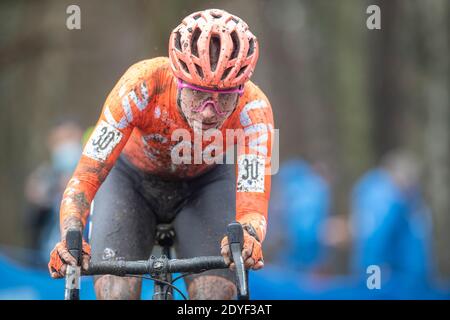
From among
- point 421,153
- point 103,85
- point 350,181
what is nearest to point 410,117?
point 350,181

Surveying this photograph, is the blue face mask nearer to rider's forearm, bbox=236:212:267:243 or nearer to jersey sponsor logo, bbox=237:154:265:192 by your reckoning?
jersey sponsor logo, bbox=237:154:265:192

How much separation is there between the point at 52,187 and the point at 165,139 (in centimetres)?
688

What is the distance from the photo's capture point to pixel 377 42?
20797mm

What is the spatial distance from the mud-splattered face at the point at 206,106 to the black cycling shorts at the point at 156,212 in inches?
32.2

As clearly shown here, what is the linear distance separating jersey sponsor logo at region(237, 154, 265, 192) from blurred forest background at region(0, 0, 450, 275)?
24.1ft

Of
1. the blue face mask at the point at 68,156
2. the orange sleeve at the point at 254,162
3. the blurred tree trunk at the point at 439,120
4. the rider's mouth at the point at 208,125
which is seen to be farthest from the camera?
the blurred tree trunk at the point at 439,120

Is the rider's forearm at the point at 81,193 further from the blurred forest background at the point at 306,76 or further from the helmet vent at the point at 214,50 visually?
the blurred forest background at the point at 306,76

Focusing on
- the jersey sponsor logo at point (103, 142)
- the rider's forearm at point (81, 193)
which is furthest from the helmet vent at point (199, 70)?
the rider's forearm at point (81, 193)

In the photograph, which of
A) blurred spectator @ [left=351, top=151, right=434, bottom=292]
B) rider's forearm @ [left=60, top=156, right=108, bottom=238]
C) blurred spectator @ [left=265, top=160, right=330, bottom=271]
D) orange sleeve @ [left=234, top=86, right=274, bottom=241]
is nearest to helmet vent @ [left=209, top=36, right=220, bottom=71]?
orange sleeve @ [left=234, top=86, right=274, bottom=241]

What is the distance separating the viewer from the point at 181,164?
22.5 ft

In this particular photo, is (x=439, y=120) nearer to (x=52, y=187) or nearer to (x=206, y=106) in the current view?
(x=52, y=187)

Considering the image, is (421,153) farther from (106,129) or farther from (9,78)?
(106,129)

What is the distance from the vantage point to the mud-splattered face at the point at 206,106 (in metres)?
6.12

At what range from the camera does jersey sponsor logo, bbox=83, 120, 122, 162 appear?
628 centimetres
